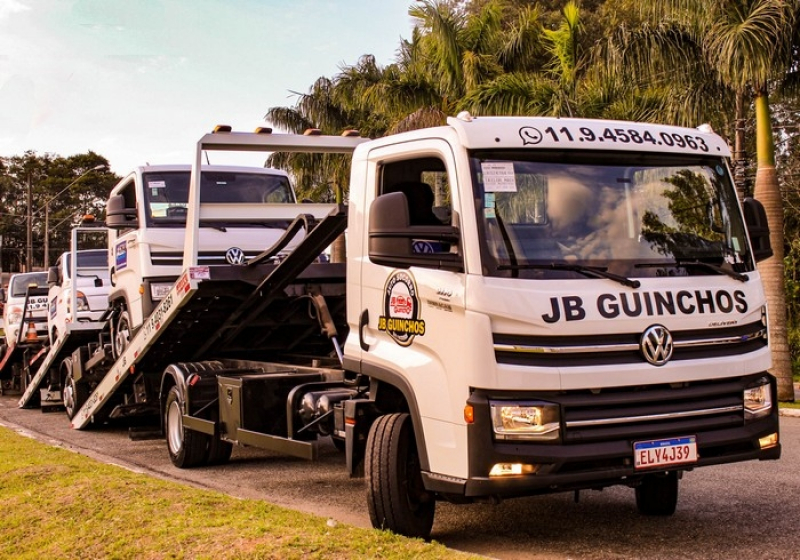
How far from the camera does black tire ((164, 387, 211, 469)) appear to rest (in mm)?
10234

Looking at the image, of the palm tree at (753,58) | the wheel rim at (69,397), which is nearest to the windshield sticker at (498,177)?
the wheel rim at (69,397)

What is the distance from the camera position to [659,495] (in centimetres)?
746

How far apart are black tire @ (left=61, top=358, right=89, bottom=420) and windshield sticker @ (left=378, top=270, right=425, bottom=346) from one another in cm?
827

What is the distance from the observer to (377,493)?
6551 millimetres

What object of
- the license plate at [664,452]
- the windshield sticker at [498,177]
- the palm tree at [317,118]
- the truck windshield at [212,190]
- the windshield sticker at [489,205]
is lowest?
the license plate at [664,452]

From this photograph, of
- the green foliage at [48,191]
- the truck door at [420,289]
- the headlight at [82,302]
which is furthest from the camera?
the green foliage at [48,191]

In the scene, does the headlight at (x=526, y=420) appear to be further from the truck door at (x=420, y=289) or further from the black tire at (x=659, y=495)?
the black tire at (x=659, y=495)

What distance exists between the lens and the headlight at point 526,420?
5840 millimetres

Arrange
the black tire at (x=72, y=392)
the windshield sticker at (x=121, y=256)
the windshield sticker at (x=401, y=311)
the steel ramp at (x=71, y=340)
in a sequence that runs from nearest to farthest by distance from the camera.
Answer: the windshield sticker at (x=401, y=311) < the windshield sticker at (x=121, y=256) < the black tire at (x=72, y=392) < the steel ramp at (x=71, y=340)

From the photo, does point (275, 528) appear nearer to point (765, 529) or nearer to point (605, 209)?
point (605, 209)

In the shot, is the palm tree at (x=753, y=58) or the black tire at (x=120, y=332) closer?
the black tire at (x=120, y=332)

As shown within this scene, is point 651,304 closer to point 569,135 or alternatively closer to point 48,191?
point 569,135

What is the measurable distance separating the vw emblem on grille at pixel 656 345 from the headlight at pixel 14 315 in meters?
17.6

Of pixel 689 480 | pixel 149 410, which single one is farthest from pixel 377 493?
pixel 149 410
